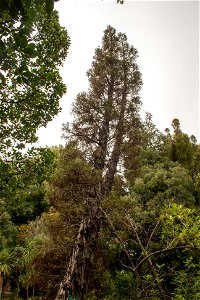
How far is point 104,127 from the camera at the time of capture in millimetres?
11906

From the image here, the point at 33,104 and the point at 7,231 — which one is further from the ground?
the point at 33,104

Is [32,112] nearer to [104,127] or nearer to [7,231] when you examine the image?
[104,127]

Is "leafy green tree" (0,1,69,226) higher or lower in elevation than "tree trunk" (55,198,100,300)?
higher

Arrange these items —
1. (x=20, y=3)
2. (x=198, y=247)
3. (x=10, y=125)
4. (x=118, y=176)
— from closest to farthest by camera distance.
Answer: (x=20, y=3)
(x=198, y=247)
(x=10, y=125)
(x=118, y=176)

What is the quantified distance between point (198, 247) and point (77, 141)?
788 cm

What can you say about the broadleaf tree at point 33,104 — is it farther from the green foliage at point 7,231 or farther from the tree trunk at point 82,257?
the green foliage at point 7,231

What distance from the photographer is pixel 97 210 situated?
973 cm

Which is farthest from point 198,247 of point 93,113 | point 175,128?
point 175,128

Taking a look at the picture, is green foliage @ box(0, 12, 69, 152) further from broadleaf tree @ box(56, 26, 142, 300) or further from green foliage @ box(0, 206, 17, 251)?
green foliage @ box(0, 206, 17, 251)

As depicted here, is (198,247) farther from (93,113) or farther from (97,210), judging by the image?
(93,113)

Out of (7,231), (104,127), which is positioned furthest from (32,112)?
(7,231)

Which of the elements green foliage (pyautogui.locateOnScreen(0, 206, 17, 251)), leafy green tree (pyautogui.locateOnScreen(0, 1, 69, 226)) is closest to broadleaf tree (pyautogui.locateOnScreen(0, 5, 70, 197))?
leafy green tree (pyautogui.locateOnScreen(0, 1, 69, 226))

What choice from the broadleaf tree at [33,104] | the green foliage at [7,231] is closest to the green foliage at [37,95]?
the broadleaf tree at [33,104]

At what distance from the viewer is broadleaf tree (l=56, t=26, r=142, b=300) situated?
9227 mm
